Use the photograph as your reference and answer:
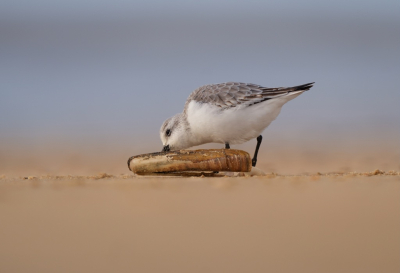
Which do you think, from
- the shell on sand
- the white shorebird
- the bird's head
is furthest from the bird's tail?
the bird's head

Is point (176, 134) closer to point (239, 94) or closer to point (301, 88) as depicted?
point (239, 94)

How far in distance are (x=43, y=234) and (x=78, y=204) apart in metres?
0.55

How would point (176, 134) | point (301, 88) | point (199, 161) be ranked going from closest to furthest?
1. point (199, 161)
2. point (301, 88)
3. point (176, 134)

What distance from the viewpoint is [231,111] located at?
608 centimetres

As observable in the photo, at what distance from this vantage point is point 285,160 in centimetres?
991

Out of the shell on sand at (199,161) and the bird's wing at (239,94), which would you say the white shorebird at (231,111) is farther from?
the shell on sand at (199,161)

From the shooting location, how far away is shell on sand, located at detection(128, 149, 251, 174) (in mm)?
5601

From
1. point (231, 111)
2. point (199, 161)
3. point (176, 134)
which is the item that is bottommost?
point (199, 161)

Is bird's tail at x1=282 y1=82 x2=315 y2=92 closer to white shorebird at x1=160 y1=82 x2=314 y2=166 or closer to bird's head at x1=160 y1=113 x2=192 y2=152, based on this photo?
white shorebird at x1=160 y1=82 x2=314 y2=166

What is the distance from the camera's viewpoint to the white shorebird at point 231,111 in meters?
6.09

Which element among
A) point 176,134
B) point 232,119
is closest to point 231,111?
point 232,119

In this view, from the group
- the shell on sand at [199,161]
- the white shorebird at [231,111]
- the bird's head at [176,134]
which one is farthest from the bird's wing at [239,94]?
the shell on sand at [199,161]

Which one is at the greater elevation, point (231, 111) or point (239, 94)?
point (239, 94)

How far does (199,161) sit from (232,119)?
30.5 inches
